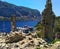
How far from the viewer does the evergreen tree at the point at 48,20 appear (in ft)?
99.1

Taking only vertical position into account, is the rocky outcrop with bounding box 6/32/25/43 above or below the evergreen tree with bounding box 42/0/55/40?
below

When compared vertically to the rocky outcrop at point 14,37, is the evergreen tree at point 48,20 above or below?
above

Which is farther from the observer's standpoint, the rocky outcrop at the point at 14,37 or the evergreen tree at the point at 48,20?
the evergreen tree at the point at 48,20

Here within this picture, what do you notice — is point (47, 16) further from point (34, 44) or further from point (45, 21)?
point (34, 44)

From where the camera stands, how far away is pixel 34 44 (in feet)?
65.7

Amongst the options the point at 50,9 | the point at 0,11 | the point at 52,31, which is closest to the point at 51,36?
the point at 52,31

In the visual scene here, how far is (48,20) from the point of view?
3070cm

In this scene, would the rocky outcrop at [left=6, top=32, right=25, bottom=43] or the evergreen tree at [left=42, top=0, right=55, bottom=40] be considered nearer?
the rocky outcrop at [left=6, top=32, right=25, bottom=43]

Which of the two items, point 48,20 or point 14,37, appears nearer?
point 14,37

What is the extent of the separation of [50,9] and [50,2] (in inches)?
31.7

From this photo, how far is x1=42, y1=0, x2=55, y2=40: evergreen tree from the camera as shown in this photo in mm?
30203

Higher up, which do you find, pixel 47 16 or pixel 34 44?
pixel 47 16

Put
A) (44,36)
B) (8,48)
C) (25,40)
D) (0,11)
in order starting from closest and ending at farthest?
(8,48) < (25,40) < (44,36) < (0,11)

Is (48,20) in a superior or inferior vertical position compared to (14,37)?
superior
